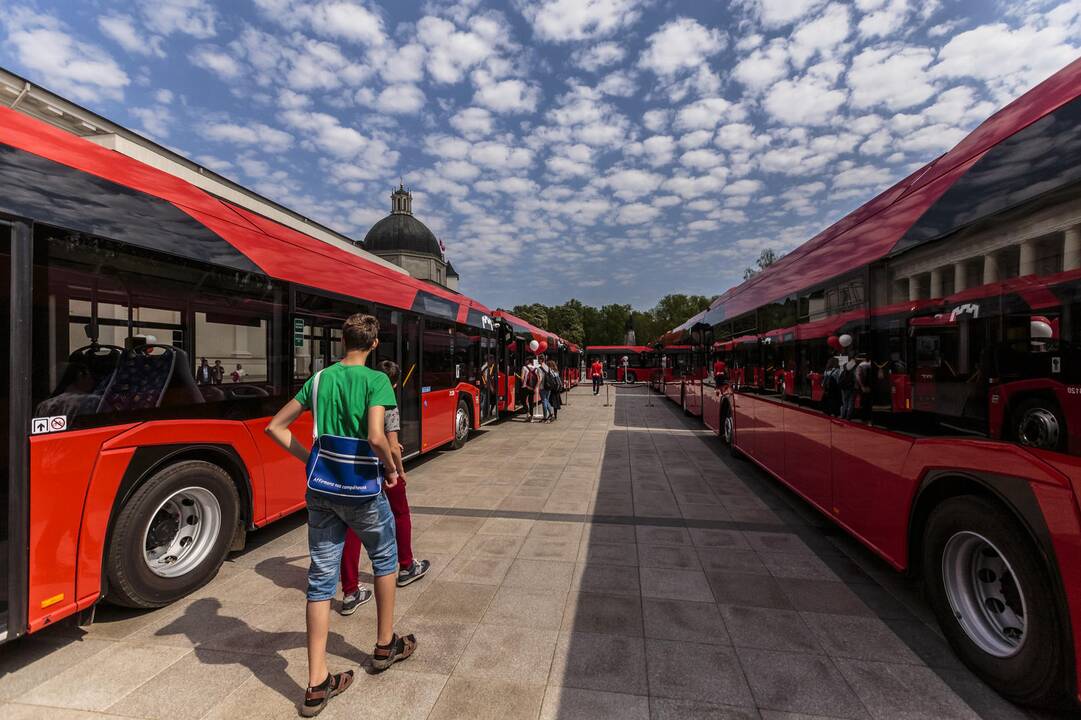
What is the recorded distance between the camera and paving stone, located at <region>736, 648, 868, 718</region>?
2.37 m

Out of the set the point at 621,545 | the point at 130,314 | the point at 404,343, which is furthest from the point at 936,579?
the point at 404,343

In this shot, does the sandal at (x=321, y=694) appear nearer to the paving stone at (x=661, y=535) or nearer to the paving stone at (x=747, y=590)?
the paving stone at (x=747, y=590)

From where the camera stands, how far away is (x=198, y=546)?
12.0 feet

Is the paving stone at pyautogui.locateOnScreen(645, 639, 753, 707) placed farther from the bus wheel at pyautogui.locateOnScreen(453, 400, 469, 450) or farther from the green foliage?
the green foliage

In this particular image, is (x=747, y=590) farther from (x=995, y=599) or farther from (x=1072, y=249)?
(x=1072, y=249)

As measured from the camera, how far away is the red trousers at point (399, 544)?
11.2ft

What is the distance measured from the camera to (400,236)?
7181 centimetres

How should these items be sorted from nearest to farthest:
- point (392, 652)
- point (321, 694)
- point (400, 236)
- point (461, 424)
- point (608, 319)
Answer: point (321, 694), point (392, 652), point (461, 424), point (400, 236), point (608, 319)

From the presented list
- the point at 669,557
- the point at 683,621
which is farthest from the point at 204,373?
the point at 669,557

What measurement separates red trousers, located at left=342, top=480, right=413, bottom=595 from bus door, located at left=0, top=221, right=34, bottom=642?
1638 mm

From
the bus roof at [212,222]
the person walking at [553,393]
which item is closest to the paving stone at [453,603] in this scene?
the bus roof at [212,222]

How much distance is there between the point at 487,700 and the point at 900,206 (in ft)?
14.3

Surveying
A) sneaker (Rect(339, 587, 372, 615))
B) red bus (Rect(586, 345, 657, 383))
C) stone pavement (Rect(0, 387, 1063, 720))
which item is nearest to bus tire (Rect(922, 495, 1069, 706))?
stone pavement (Rect(0, 387, 1063, 720))

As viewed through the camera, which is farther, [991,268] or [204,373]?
Answer: [204,373]
